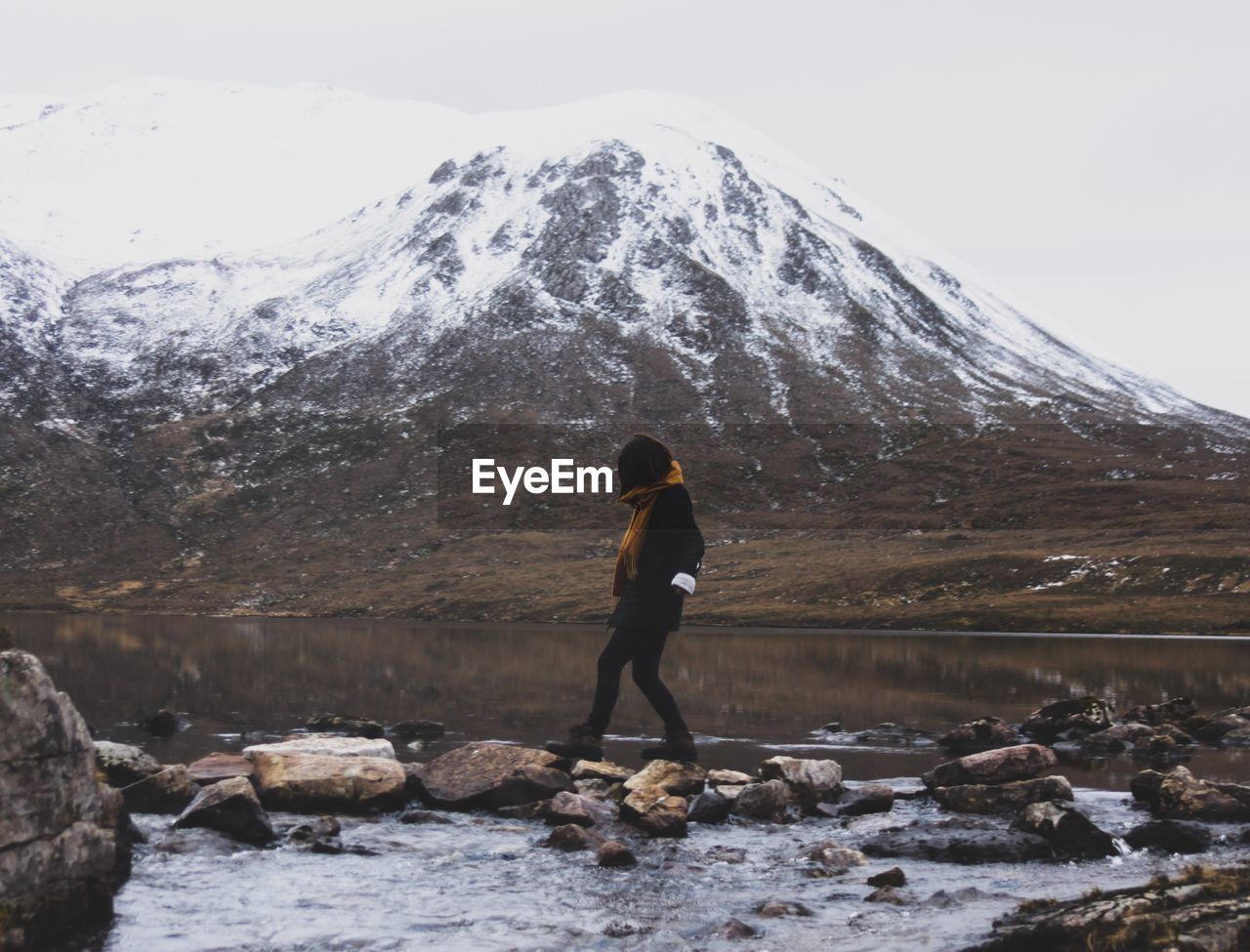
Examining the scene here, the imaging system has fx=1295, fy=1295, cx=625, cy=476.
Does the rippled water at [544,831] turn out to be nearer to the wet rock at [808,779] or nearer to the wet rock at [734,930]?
the wet rock at [734,930]

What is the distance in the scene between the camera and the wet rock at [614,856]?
1216 cm

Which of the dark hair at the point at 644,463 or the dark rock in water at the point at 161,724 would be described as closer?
the dark hair at the point at 644,463

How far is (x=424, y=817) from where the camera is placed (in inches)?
576

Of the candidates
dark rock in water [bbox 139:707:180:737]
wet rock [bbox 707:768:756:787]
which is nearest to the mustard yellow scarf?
wet rock [bbox 707:768:756:787]

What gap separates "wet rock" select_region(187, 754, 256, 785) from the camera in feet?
51.9

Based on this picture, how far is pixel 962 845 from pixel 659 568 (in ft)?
18.1

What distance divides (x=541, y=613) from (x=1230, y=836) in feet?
274

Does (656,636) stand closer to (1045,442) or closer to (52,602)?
(52,602)

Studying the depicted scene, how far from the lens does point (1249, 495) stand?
429 feet

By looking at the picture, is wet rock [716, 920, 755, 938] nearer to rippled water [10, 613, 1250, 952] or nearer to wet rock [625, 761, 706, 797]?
rippled water [10, 613, 1250, 952]

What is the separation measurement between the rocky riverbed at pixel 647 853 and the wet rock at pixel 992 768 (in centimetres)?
3

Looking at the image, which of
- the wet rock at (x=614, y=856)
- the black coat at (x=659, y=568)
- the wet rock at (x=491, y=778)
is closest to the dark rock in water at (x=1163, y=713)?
the black coat at (x=659, y=568)

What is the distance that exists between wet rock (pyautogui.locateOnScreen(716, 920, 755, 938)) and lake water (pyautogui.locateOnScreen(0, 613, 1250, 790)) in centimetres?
855

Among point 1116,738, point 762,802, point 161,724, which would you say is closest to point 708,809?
point 762,802
